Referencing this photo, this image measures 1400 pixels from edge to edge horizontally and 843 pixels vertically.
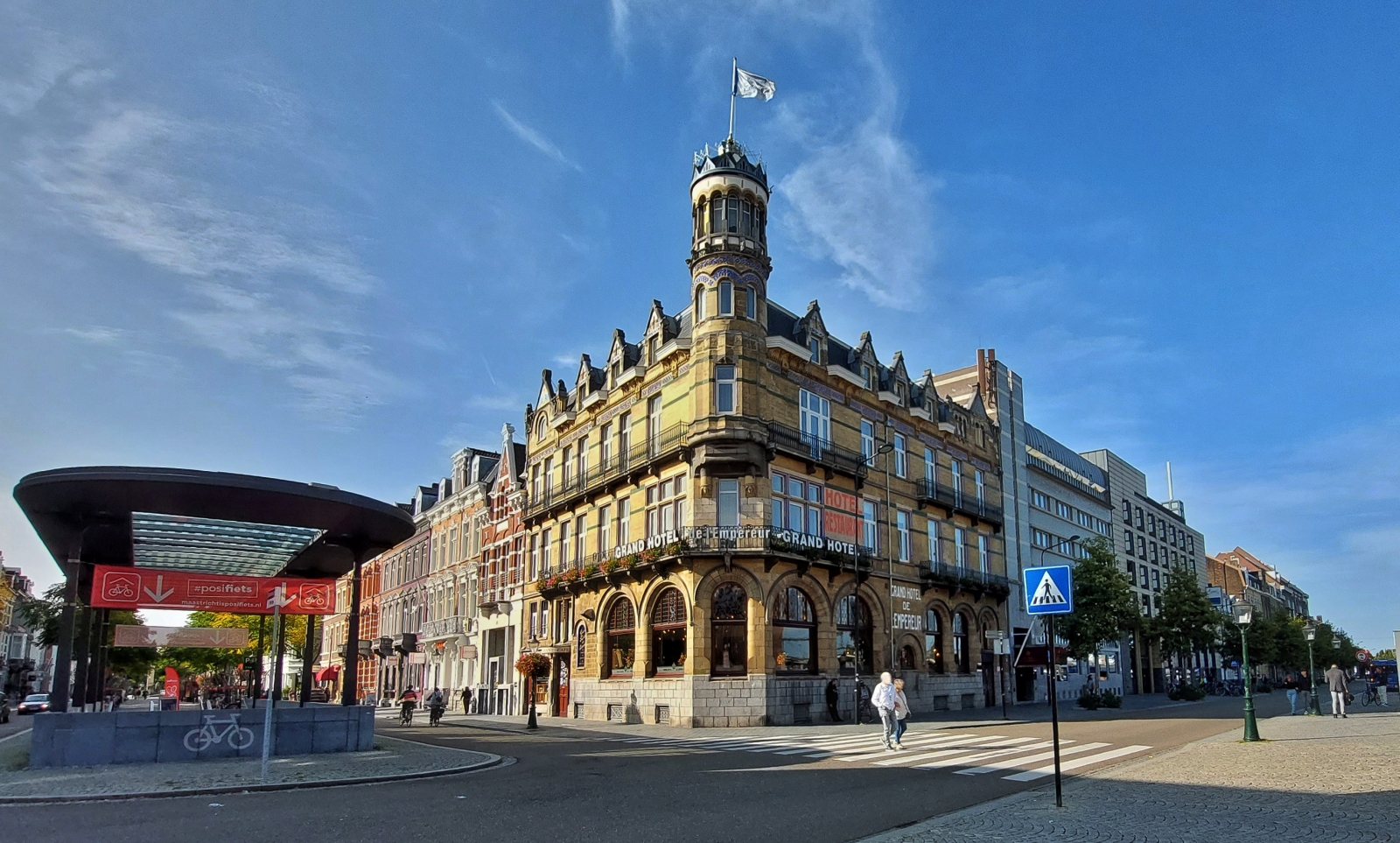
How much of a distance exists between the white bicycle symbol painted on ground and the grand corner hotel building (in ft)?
52.3

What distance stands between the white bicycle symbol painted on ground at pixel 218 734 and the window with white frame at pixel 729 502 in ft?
57.0

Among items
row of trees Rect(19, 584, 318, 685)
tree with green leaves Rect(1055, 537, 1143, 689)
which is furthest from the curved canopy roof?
tree with green leaves Rect(1055, 537, 1143, 689)

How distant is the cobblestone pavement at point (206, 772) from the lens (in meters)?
13.3

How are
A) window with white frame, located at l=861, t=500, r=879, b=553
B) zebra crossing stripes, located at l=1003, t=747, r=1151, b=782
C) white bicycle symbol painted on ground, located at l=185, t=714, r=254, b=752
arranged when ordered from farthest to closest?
window with white frame, located at l=861, t=500, r=879, b=553 → white bicycle symbol painted on ground, located at l=185, t=714, r=254, b=752 → zebra crossing stripes, located at l=1003, t=747, r=1151, b=782

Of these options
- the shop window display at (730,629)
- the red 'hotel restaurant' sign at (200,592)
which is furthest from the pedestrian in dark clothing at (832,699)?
the red 'hotel restaurant' sign at (200,592)

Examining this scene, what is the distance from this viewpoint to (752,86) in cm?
3516

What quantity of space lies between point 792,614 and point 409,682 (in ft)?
117

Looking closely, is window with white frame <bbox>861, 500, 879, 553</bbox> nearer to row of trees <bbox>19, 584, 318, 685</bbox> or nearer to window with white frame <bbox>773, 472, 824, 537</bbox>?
window with white frame <bbox>773, 472, 824, 537</bbox>

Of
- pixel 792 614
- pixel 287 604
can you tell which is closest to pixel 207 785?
pixel 287 604

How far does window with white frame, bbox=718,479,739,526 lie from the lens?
107 ft

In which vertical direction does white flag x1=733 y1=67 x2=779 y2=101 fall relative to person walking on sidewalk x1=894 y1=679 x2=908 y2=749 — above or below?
above

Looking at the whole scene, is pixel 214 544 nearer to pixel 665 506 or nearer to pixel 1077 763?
pixel 665 506

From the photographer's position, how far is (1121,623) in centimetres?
4750

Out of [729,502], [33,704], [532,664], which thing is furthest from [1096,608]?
[33,704]
